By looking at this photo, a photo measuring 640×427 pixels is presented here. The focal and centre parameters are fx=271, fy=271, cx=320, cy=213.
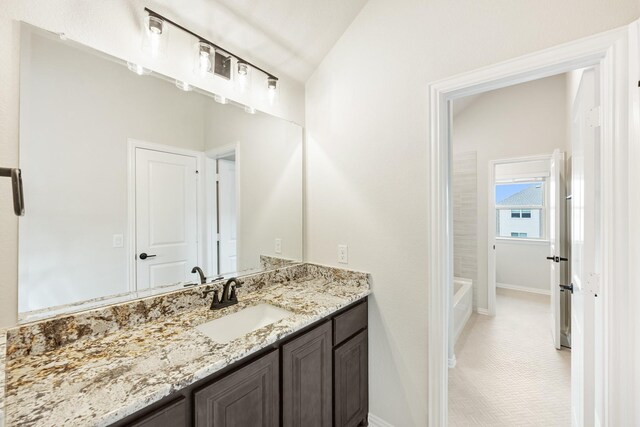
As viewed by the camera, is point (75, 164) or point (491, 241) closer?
point (75, 164)

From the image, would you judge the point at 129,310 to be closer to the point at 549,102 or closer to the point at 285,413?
the point at 285,413

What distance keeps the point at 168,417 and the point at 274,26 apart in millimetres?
1974

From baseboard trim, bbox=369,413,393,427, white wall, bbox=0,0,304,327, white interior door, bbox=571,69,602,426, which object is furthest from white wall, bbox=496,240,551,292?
white wall, bbox=0,0,304,327

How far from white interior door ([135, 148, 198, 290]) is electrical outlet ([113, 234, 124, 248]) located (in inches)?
2.6

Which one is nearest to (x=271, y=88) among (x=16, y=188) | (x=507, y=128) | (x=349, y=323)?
(x=16, y=188)

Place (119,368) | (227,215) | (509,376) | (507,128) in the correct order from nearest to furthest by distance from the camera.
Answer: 1. (119,368)
2. (227,215)
3. (509,376)
4. (507,128)

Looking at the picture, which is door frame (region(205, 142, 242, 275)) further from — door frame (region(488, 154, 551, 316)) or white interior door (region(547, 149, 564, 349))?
door frame (region(488, 154, 551, 316))

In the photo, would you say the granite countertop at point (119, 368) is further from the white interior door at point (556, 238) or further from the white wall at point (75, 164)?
the white interior door at point (556, 238)

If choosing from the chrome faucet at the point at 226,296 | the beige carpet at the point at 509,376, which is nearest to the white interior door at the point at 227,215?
the chrome faucet at the point at 226,296

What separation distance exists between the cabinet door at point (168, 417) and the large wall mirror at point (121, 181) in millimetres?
632

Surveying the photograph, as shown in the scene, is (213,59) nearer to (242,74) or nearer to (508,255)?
(242,74)

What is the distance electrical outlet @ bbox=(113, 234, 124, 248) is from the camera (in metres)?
1.25

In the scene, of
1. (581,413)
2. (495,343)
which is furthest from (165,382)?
(495,343)

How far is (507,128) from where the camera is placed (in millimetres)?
3656
